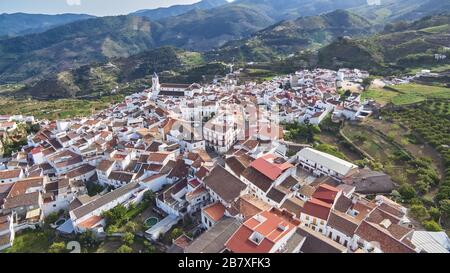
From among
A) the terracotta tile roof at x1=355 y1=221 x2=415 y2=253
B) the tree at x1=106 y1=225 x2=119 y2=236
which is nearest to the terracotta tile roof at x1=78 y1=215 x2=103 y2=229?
the tree at x1=106 y1=225 x2=119 y2=236

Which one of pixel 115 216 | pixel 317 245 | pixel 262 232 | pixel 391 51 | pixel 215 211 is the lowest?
pixel 115 216

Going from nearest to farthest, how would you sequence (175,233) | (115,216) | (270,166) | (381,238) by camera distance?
1. (381,238)
2. (175,233)
3. (115,216)
4. (270,166)

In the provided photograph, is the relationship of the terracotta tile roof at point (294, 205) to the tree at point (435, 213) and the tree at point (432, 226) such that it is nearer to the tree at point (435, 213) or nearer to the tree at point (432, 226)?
the tree at point (432, 226)

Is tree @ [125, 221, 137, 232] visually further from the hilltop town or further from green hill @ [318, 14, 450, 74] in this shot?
green hill @ [318, 14, 450, 74]

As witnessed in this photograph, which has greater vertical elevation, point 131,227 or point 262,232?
point 262,232

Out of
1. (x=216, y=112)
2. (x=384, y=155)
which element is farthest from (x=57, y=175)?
(x=384, y=155)

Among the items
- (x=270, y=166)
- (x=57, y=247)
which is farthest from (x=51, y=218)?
(x=270, y=166)

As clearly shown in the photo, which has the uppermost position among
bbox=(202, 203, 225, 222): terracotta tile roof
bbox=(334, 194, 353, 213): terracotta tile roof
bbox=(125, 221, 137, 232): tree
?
bbox=(202, 203, 225, 222): terracotta tile roof

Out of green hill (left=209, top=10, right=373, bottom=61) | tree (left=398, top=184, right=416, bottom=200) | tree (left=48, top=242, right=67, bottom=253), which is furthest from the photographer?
green hill (left=209, top=10, right=373, bottom=61)

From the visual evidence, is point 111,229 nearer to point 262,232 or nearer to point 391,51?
point 262,232

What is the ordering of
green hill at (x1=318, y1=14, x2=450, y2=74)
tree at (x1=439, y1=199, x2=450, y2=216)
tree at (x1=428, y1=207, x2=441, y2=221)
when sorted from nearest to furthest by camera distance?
1. tree at (x1=428, y1=207, x2=441, y2=221)
2. tree at (x1=439, y1=199, x2=450, y2=216)
3. green hill at (x1=318, y1=14, x2=450, y2=74)
